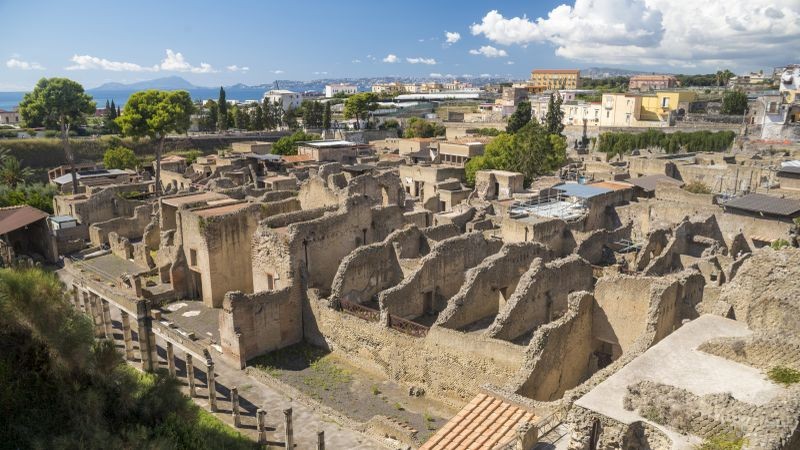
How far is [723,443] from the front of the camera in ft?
30.5

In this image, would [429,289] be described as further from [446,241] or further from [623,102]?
[623,102]

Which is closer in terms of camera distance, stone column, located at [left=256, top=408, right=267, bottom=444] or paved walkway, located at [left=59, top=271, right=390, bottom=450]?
stone column, located at [left=256, top=408, right=267, bottom=444]

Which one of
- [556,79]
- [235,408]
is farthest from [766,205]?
[556,79]

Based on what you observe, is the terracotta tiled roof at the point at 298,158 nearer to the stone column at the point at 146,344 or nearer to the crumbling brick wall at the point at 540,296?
the stone column at the point at 146,344

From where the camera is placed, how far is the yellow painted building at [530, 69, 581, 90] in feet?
593

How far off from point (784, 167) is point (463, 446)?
36071mm

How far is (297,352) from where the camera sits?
70.0ft

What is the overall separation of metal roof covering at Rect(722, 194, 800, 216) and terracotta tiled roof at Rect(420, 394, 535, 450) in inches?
869

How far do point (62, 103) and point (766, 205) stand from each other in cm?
5354

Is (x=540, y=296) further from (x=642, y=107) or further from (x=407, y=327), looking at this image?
(x=642, y=107)

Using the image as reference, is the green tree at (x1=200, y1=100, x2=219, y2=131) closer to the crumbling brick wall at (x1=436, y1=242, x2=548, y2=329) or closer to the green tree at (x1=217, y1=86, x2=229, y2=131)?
the green tree at (x1=217, y1=86, x2=229, y2=131)

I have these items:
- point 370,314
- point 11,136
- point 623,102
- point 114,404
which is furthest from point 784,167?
point 11,136

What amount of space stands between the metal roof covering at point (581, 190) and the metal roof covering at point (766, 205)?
7370 millimetres

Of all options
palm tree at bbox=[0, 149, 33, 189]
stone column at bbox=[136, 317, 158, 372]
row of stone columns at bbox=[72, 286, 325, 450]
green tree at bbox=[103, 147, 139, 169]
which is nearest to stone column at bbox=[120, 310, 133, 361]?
row of stone columns at bbox=[72, 286, 325, 450]
